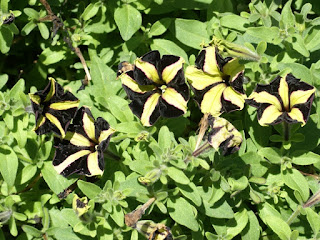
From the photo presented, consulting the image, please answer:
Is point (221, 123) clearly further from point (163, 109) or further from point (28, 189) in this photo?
point (28, 189)

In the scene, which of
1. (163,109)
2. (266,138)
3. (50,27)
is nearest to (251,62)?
(266,138)

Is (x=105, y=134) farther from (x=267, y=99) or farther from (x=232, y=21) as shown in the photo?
(x=232, y=21)

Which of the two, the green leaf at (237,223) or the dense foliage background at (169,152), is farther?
the green leaf at (237,223)

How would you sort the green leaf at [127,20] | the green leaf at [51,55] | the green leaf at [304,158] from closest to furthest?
the green leaf at [304,158] → the green leaf at [127,20] → the green leaf at [51,55]

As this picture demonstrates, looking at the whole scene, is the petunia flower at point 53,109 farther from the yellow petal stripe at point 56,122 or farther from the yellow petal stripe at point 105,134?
the yellow petal stripe at point 105,134

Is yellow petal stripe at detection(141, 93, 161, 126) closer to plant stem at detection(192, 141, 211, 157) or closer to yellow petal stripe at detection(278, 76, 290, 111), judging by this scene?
plant stem at detection(192, 141, 211, 157)

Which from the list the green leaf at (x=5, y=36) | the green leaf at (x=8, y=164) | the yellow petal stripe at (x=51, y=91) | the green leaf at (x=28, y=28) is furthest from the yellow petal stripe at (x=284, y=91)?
the green leaf at (x=5, y=36)

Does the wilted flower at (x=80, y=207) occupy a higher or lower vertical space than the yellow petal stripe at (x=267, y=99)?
lower

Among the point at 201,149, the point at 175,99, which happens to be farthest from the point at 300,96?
the point at 175,99
